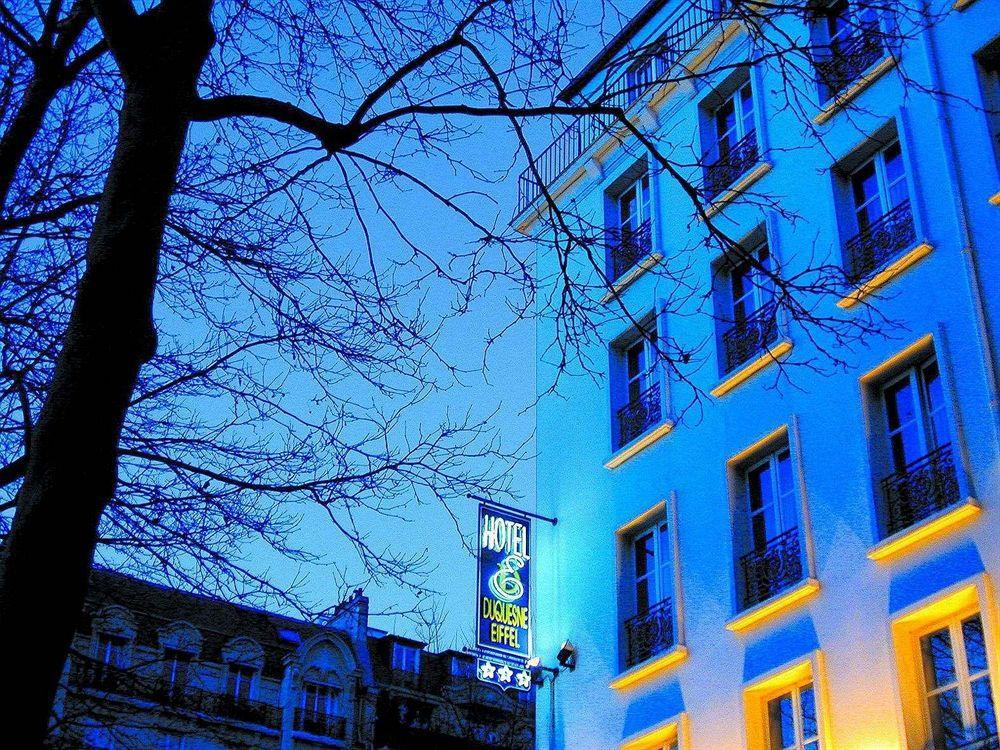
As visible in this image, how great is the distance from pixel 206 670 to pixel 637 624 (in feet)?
79.7

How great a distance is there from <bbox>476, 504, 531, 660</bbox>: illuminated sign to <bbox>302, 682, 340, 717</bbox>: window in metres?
22.3

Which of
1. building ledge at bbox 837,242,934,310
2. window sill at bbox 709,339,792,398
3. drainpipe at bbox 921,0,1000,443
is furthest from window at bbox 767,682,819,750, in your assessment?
building ledge at bbox 837,242,934,310

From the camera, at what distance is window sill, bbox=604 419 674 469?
19500 millimetres

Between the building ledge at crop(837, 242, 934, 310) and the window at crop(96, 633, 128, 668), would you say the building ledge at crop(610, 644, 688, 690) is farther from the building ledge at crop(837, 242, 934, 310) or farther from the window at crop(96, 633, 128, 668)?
the window at crop(96, 633, 128, 668)

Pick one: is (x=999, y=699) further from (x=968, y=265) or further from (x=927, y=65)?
(x=927, y=65)

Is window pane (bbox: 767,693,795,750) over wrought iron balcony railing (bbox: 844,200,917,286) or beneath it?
Answer: beneath

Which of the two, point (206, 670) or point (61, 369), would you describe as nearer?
point (61, 369)

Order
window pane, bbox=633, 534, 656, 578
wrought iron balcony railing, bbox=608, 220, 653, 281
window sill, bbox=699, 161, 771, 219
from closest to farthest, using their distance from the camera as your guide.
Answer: window sill, bbox=699, 161, 771, 219 → window pane, bbox=633, 534, 656, 578 → wrought iron balcony railing, bbox=608, 220, 653, 281

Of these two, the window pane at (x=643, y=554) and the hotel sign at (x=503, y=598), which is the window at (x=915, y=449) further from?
the hotel sign at (x=503, y=598)

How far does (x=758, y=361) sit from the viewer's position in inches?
697

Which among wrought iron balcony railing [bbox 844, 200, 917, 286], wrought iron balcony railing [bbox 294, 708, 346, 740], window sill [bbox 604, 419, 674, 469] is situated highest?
wrought iron balcony railing [bbox 294, 708, 346, 740]

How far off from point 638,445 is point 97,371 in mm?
14865

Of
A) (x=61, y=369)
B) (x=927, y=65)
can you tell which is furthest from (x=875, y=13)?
(x=61, y=369)

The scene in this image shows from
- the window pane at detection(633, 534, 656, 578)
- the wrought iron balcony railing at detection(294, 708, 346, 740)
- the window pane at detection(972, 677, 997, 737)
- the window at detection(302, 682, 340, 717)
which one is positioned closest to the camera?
the window pane at detection(972, 677, 997, 737)
